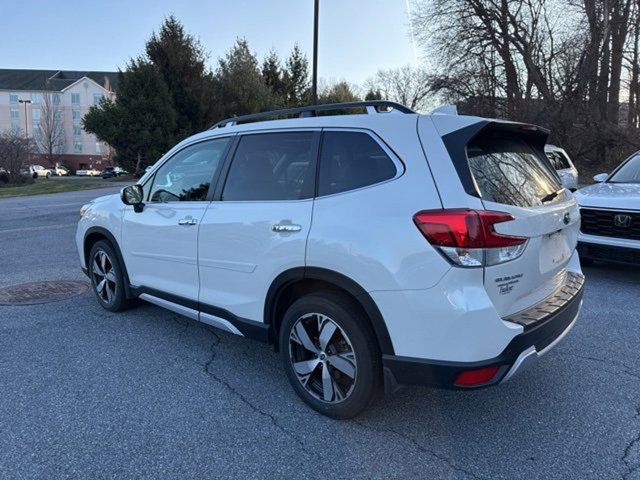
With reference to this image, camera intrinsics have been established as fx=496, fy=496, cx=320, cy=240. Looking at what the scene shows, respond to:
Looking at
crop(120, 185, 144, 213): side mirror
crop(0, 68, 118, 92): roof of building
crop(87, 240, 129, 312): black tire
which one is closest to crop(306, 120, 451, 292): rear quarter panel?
crop(120, 185, 144, 213): side mirror

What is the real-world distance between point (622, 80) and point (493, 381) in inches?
974

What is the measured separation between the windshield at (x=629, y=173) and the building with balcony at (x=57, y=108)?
252 feet

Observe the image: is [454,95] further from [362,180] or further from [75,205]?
[362,180]

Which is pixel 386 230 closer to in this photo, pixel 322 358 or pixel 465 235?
pixel 465 235

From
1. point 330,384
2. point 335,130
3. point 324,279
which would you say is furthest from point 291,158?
point 330,384

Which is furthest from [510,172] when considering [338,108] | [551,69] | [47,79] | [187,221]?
[47,79]

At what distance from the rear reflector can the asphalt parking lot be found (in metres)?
0.46

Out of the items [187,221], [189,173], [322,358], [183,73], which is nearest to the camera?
[322,358]

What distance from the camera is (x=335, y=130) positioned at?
3.10m

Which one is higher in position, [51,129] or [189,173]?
[51,129]

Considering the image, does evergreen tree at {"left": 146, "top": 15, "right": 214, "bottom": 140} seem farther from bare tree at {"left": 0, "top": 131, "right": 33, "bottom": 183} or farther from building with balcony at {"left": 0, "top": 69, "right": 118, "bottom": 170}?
building with balcony at {"left": 0, "top": 69, "right": 118, "bottom": 170}

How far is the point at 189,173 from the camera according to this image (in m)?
4.09

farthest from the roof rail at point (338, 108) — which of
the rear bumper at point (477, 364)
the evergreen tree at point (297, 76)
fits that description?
the evergreen tree at point (297, 76)

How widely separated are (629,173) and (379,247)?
6246 mm
